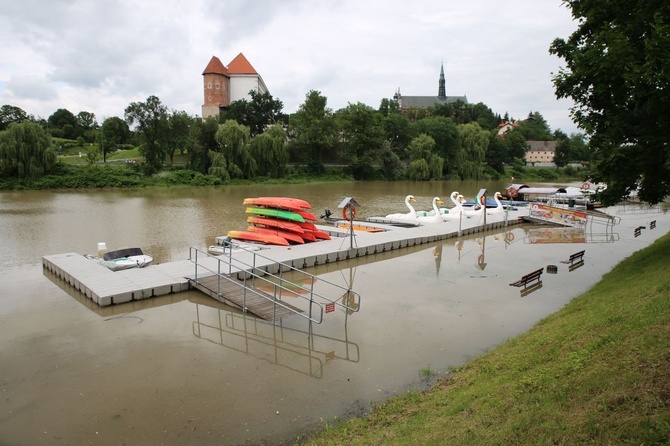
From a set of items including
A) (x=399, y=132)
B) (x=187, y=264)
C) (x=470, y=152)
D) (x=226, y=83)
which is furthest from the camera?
(x=226, y=83)

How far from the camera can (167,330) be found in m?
10.1

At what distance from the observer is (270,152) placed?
56906 mm

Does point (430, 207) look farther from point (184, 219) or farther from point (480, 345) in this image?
point (480, 345)

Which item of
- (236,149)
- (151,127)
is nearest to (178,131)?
(151,127)

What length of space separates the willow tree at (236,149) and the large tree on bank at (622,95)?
4573cm

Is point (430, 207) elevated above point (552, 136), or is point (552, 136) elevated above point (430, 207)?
point (552, 136)

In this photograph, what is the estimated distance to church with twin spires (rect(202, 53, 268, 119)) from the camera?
78812 millimetres

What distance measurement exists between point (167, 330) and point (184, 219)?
17897 mm

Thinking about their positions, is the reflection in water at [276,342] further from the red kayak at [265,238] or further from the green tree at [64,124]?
the green tree at [64,124]

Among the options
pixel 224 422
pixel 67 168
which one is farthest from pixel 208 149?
pixel 224 422

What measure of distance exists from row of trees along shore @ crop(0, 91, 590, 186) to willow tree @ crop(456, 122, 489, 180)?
5.9 inches

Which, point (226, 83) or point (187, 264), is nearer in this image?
point (187, 264)

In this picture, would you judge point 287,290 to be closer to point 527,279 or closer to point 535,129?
point 527,279

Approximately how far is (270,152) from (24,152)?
25.3 meters
